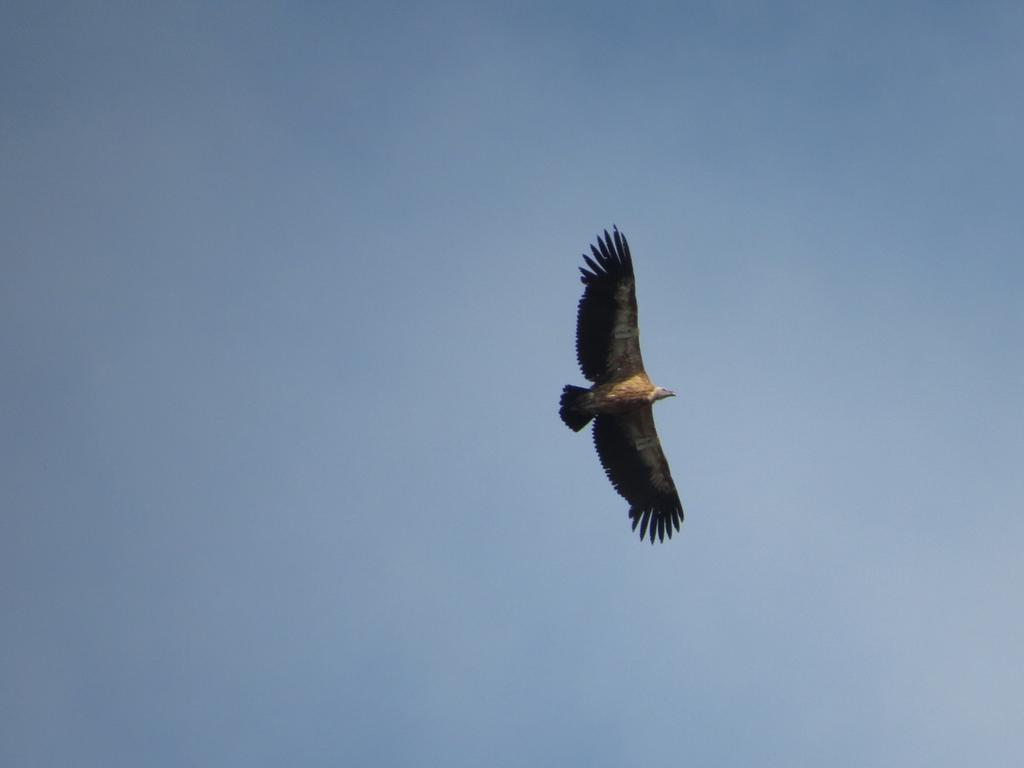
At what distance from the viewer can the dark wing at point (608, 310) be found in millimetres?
31938

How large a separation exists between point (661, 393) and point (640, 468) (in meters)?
2.27

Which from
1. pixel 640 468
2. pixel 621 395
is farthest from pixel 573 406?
pixel 640 468

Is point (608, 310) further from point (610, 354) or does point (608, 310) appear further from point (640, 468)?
point (640, 468)

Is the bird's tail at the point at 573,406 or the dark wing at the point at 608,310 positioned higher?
the dark wing at the point at 608,310

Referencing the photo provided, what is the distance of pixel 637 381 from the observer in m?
32.4

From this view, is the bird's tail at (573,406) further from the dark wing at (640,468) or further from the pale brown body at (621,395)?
the dark wing at (640,468)

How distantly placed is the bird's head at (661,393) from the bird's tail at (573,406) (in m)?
1.70

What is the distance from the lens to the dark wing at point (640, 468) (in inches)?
1318

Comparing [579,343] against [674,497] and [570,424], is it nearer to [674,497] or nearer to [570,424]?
[570,424]

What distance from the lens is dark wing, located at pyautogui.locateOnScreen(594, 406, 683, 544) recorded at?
3347 cm

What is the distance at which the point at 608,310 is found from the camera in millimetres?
31953

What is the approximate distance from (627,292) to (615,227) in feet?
4.97

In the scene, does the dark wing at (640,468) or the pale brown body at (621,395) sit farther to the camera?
the dark wing at (640,468)

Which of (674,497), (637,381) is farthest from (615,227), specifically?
(674,497)
